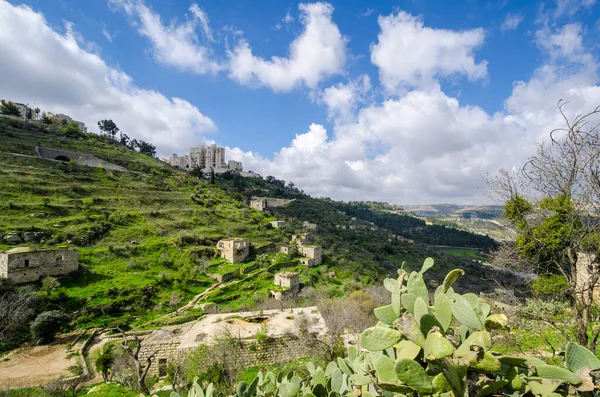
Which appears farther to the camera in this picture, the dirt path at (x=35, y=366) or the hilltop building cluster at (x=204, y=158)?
the hilltop building cluster at (x=204, y=158)

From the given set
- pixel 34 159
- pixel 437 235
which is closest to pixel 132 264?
pixel 34 159

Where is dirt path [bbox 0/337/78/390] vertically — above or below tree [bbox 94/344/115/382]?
below

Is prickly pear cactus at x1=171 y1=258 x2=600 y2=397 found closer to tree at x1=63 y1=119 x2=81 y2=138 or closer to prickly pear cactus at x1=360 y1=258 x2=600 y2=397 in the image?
prickly pear cactus at x1=360 y1=258 x2=600 y2=397

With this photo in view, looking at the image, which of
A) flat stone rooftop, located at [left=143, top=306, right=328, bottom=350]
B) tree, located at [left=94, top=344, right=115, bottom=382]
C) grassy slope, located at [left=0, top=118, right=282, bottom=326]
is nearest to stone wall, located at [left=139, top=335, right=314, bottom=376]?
flat stone rooftop, located at [left=143, top=306, right=328, bottom=350]

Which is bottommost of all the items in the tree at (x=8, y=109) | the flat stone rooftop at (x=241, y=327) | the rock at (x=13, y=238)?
the flat stone rooftop at (x=241, y=327)

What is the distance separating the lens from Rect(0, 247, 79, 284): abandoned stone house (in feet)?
58.3

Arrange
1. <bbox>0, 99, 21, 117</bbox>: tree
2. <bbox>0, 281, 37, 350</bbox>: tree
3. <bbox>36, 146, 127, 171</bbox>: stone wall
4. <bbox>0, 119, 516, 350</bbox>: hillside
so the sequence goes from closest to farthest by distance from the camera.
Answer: <bbox>0, 281, 37, 350</bbox>: tree
<bbox>0, 119, 516, 350</bbox>: hillside
<bbox>36, 146, 127, 171</bbox>: stone wall
<bbox>0, 99, 21, 117</bbox>: tree

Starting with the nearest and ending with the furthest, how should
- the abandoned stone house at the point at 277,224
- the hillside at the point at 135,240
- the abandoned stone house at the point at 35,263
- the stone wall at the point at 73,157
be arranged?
the abandoned stone house at the point at 35,263
the hillside at the point at 135,240
the abandoned stone house at the point at 277,224
the stone wall at the point at 73,157

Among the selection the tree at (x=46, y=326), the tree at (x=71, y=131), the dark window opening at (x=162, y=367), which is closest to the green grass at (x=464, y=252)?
the dark window opening at (x=162, y=367)

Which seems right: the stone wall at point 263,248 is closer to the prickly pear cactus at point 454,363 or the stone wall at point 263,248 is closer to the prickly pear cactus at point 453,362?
the prickly pear cactus at point 453,362

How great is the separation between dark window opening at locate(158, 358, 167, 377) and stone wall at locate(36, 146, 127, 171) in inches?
1694

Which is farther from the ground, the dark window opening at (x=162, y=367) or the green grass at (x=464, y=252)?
the dark window opening at (x=162, y=367)

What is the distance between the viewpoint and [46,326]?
14648 mm

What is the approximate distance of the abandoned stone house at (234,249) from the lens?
2783 centimetres
